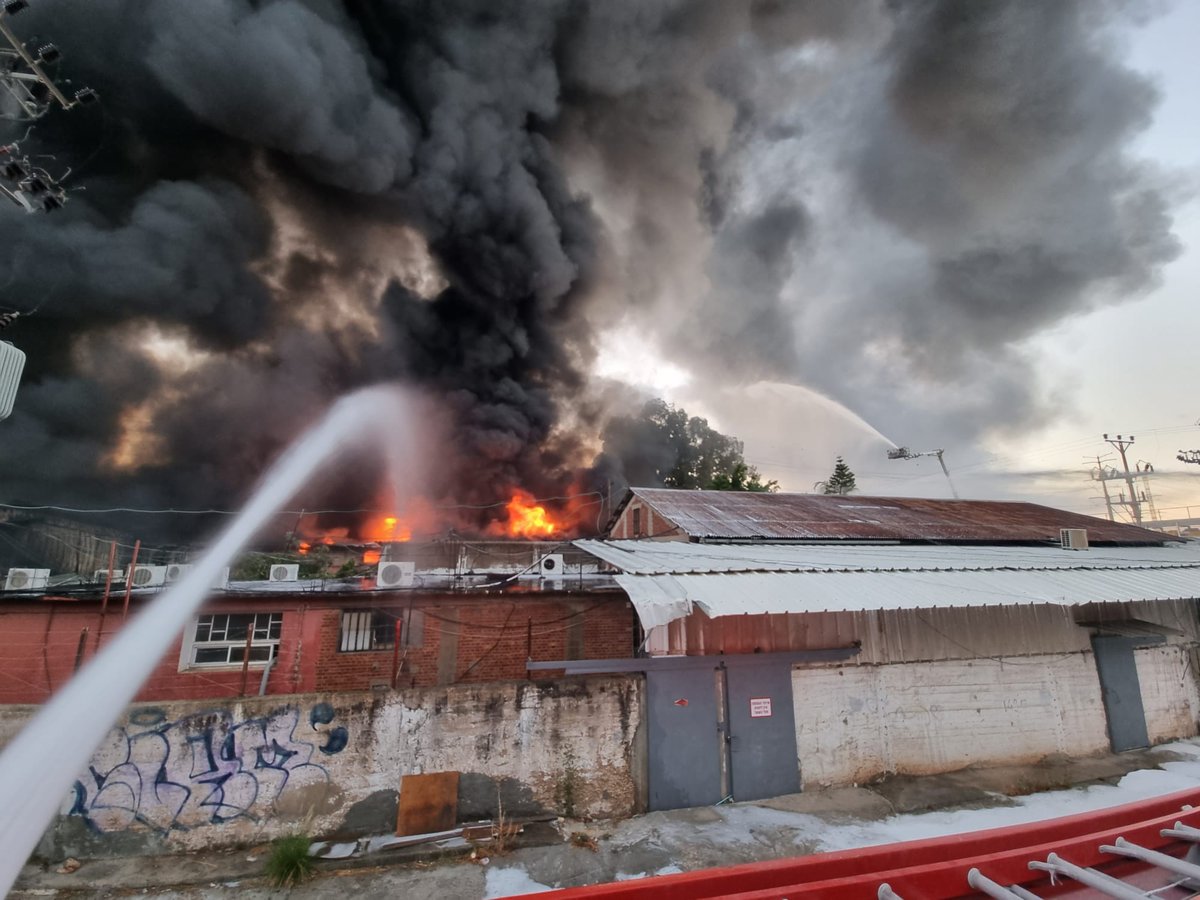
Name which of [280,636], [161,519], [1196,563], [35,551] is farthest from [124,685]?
[161,519]

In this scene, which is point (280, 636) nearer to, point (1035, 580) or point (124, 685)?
point (124, 685)

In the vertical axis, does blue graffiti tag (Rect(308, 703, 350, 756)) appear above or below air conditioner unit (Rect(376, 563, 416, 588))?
below

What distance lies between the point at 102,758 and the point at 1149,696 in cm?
1930

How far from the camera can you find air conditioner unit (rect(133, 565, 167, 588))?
1219 centimetres

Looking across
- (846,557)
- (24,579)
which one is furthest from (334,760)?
(846,557)

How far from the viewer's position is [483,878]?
21.0ft

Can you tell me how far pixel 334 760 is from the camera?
726 cm

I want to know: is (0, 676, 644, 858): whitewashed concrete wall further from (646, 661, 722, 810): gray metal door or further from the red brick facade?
the red brick facade

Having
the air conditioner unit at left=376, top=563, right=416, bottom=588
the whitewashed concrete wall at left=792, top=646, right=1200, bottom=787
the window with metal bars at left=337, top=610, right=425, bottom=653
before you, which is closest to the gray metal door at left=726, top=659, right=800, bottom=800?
the whitewashed concrete wall at left=792, top=646, right=1200, bottom=787

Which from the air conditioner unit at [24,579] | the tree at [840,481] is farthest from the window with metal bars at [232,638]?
the tree at [840,481]

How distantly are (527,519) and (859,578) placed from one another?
30030mm

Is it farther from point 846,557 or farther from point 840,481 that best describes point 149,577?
point 840,481

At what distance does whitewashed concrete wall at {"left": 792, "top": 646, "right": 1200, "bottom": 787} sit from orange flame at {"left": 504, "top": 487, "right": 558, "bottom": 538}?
2749 centimetres

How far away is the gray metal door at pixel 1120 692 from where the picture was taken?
11.0 meters
